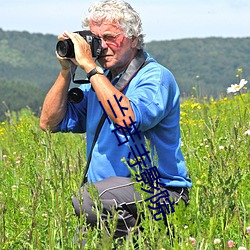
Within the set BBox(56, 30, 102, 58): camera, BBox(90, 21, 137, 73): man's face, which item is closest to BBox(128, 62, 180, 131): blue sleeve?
BBox(90, 21, 137, 73): man's face

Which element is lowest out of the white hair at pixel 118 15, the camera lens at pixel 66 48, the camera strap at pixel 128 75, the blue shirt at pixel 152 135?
the blue shirt at pixel 152 135

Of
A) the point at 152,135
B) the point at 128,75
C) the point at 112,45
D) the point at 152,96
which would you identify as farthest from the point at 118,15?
the point at 152,135

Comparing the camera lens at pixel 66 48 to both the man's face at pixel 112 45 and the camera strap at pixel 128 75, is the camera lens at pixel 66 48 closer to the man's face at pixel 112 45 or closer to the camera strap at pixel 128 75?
the man's face at pixel 112 45

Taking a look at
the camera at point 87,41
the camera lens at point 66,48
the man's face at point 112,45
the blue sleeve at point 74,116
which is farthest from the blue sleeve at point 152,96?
the blue sleeve at point 74,116

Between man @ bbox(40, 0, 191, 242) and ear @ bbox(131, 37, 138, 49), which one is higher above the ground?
ear @ bbox(131, 37, 138, 49)

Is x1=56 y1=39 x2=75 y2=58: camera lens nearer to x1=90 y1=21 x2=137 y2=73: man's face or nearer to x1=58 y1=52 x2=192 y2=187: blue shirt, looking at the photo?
x1=90 y1=21 x2=137 y2=73: man's face

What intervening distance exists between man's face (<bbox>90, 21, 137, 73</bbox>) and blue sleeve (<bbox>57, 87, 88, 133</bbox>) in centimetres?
43

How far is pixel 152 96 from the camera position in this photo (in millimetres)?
3270

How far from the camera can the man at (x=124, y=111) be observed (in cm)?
321

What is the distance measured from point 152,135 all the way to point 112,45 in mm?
514

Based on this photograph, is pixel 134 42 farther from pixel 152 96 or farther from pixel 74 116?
pixel 74 116

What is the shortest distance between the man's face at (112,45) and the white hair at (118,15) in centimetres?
3

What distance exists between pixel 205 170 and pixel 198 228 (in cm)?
126

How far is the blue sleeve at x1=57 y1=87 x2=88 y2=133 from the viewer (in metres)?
3.93
